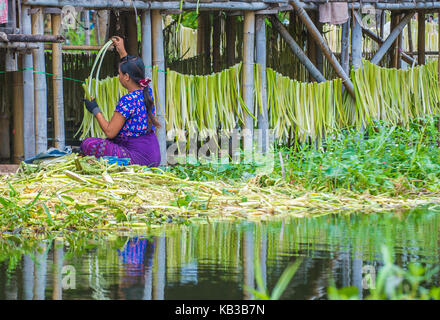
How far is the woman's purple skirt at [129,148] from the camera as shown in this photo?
22.1ft

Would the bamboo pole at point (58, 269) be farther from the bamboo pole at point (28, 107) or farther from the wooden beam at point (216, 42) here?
the wooden beam at point (216, 42)

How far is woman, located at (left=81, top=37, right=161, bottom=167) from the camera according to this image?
22.1 feet

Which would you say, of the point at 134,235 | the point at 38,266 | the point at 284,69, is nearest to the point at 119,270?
the point at 38,266

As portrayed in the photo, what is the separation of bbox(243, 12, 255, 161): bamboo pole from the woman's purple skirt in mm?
1298

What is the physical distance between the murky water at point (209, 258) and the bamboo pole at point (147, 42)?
113 inches

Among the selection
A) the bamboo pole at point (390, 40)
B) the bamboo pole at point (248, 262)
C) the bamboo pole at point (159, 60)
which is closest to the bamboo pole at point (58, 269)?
the bamboo pole at point (248, 262)

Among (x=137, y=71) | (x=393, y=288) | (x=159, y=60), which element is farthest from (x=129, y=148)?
(x=393, y=288)

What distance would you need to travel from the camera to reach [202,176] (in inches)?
283

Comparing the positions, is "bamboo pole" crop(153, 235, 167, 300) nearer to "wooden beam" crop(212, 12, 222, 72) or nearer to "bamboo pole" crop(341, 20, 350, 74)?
"bamboo pole" crop(341, 20, 350, 74)

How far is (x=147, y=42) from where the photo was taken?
24.7 ft

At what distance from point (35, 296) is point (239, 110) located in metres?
5.22

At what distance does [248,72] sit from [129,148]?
69.4 inches

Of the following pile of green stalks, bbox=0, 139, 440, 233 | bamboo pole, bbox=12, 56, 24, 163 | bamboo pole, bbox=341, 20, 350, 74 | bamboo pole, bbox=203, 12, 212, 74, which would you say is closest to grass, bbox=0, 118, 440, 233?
pile of green stalks, bbox=0, 139, 440, 233

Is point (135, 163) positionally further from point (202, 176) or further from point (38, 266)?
point (38, 266)
